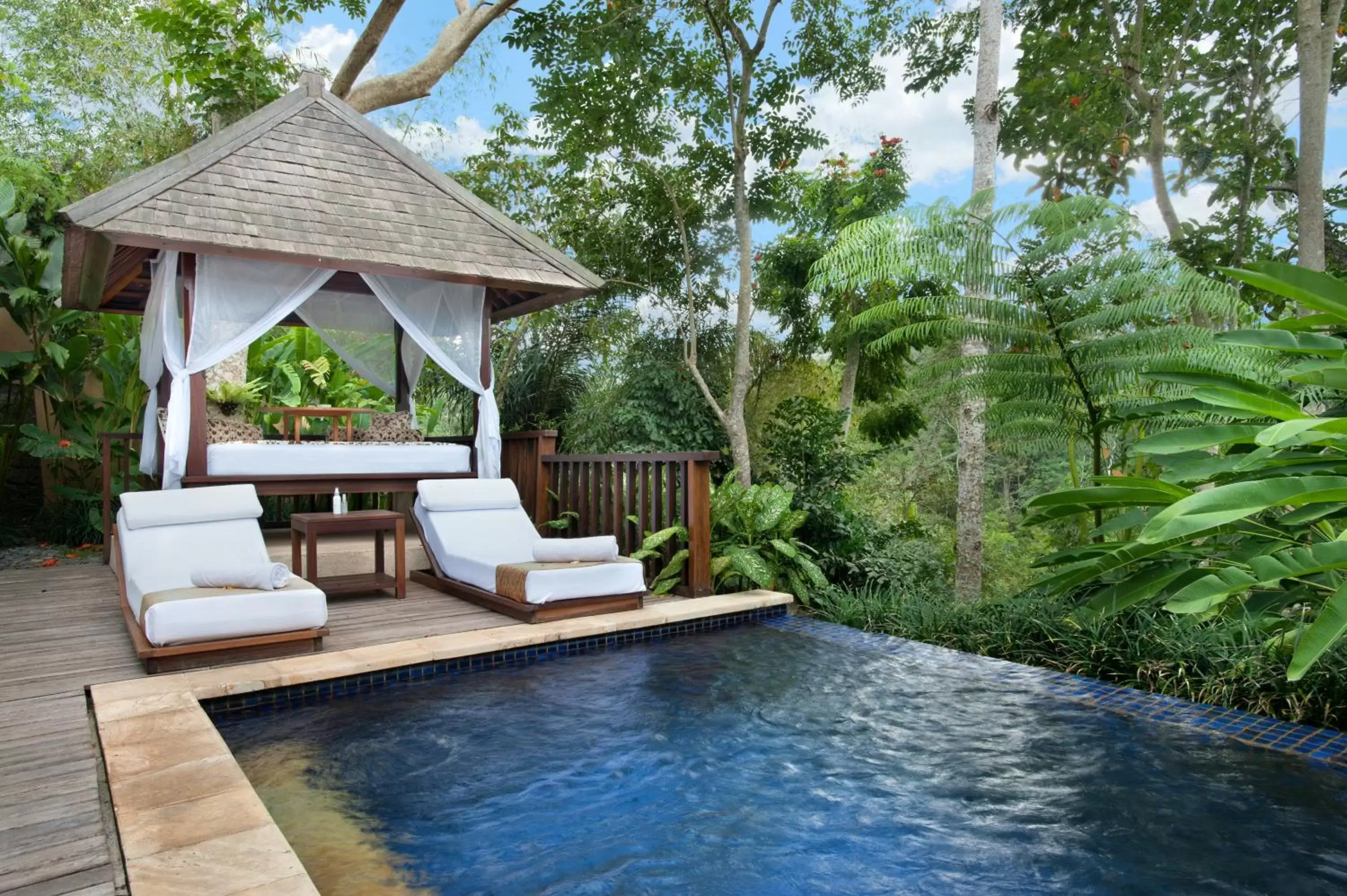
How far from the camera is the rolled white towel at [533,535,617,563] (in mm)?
5293

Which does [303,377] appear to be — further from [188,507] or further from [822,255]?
[822,255]

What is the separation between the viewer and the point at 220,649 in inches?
157

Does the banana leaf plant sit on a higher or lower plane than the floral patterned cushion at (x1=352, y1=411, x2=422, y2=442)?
lower

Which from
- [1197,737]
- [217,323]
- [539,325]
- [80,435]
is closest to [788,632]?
[1197,737]

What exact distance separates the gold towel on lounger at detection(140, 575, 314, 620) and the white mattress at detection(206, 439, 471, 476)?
1.95 metres

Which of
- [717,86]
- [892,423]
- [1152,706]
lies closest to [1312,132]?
[892,423]

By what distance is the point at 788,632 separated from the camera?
5.39m

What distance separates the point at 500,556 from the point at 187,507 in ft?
6.30

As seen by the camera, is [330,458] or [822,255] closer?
[330,458]

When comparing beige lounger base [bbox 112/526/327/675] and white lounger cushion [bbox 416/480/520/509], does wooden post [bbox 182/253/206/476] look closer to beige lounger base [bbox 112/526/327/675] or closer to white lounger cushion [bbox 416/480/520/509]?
white lounger cushion [bbox 416/480/520/509]

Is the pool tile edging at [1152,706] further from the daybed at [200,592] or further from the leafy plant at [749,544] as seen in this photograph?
the daybed at [200,592]

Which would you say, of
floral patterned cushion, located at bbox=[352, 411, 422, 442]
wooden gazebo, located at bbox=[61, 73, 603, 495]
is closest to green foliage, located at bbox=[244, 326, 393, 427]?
floral patterned cushion, located at bbox=[352, 411, 422, 442]

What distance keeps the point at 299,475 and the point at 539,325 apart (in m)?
4.75

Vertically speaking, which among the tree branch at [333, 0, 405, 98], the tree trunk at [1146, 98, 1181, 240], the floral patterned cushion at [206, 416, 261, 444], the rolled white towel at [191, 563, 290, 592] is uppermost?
the tree branch at [333, 0, 405, 98]
